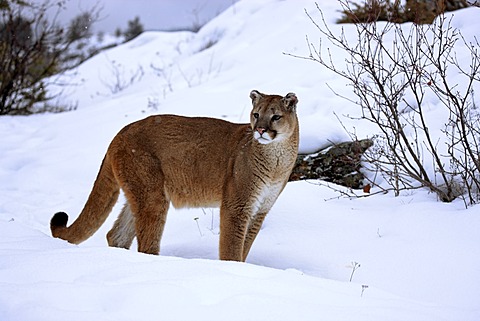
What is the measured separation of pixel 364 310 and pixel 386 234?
8.20ft

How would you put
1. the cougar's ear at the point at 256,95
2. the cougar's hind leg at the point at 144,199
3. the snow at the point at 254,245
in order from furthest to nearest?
the cougar's ear at the point at 256,95 < the cougar's hind leg at the point at 144,199 < the snow at the point at 254,245

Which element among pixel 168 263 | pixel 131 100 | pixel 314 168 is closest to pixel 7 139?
pixel 131 100

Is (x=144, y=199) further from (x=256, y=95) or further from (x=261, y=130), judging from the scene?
(x=256, y=95)

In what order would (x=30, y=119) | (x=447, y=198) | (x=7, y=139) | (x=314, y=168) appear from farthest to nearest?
(x=30, y=119), (x=7, y=139), (x=314, y=168), (x=447, y=198)

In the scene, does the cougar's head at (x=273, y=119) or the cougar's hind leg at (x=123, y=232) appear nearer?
the cougar's head at (x=273, y=119)

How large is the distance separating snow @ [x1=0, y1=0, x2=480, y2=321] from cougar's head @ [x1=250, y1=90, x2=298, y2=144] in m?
1.00

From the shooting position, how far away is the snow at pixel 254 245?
2760mm

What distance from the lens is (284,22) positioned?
1327 cm

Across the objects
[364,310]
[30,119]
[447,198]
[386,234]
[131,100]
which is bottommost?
[364,310]

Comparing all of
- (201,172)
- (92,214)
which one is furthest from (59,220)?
(201,172)

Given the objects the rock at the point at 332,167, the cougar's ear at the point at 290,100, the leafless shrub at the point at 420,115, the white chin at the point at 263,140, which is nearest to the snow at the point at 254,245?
the rock at the point at 332,167

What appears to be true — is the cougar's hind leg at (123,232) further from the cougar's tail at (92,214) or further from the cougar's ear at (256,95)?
the cougar's ear at (256,95)

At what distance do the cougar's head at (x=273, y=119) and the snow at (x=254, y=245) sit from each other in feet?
3.29

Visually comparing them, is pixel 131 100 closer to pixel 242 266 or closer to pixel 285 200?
pixel 285 200
